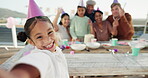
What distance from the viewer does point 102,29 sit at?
2.32 meters

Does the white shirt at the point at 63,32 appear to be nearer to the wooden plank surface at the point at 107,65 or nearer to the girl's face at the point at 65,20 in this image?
the girl's face at the point at 65,20

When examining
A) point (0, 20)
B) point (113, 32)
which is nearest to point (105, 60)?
point (113, 32)

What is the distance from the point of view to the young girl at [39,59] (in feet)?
1.20

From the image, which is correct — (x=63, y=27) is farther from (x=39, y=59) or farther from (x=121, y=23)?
(x=39, y=59)

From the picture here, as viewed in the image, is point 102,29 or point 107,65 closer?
point 107,65

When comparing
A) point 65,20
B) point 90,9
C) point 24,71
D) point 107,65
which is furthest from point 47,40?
point 90,9

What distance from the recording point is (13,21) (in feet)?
10.7

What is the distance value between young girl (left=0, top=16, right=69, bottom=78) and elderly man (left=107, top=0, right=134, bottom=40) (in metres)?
1.86

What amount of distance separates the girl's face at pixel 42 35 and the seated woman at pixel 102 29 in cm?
169

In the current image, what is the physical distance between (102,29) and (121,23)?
0.36 m

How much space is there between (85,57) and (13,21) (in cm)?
260

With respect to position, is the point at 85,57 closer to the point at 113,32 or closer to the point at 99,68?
the point at 99,68

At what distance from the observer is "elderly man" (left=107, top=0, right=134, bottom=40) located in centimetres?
229

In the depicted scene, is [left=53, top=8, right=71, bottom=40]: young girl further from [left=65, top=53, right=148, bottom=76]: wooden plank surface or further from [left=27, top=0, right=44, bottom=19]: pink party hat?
[left=27, top=0, right=44, bottom=19]: pink party hat
